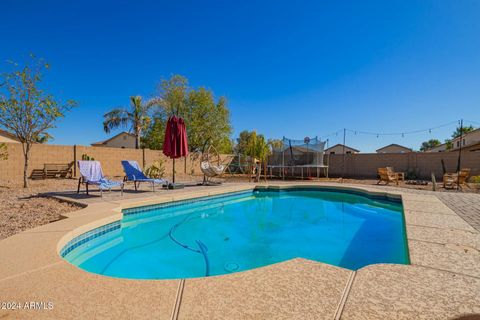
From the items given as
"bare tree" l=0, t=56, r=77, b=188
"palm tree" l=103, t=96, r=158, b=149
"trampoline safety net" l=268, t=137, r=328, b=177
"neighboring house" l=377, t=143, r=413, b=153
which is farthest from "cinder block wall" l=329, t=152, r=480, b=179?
"neighboring house" l=377, t=143, r=413, b=153

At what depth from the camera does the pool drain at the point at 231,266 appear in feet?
10.6

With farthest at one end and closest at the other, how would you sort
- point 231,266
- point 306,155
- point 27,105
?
point 306,155 → point 27,105 → point 231,266

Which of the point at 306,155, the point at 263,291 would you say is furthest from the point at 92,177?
the point at 306,155

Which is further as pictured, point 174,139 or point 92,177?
point 174,139

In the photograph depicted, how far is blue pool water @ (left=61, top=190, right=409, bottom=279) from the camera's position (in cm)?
325

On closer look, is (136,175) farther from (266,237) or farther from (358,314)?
(358,314)

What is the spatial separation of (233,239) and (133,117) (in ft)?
66.3

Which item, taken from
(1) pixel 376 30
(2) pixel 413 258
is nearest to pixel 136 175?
(2) pixel 413 258

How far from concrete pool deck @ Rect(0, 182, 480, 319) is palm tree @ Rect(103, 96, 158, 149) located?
2033 centimetres

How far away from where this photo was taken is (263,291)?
1.65 metres

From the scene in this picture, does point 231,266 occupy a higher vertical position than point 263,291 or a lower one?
lower

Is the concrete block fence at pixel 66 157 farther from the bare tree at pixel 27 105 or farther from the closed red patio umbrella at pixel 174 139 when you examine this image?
the closed red patio umbrella at pixel 174 139

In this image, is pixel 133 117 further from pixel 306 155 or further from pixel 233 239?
pixel 233 239

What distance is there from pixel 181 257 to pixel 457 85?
682 inches
